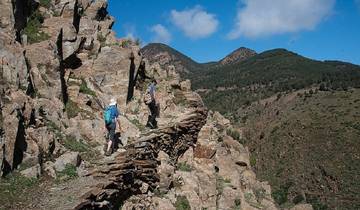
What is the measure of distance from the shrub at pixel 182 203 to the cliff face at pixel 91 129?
46 millimetres

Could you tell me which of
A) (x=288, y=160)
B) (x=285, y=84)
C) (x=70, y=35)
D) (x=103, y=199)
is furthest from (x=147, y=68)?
(x=285, y=84)

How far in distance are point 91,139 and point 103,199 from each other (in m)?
4.07

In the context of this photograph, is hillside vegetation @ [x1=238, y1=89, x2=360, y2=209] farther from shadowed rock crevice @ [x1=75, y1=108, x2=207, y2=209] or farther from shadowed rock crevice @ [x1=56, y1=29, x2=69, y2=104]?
shadowed rock crevice @ [x1=56, y1=29, x2=69, y2=104]

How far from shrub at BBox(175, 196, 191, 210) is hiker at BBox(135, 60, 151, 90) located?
248 inches

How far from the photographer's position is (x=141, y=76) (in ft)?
67.4

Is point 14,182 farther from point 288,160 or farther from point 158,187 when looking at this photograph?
point 288,160

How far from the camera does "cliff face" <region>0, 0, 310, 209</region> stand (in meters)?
11.1

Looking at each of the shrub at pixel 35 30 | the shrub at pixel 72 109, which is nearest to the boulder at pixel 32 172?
the shrub at pixel 72 109

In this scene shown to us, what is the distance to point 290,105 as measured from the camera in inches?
3784

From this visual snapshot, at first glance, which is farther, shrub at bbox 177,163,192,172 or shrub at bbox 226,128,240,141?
shrub at bbox 226,128,240,141

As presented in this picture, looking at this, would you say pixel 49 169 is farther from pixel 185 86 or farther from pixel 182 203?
pixel 185 86

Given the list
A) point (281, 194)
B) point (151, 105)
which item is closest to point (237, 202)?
point (151, 105)

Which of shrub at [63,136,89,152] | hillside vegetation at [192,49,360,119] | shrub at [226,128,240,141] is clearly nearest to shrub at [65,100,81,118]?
shrub at [63,136,89,152]

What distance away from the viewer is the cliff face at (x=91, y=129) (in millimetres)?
11109
